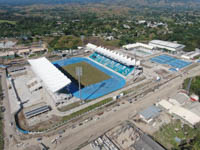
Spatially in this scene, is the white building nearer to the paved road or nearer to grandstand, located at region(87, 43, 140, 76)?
the paved road

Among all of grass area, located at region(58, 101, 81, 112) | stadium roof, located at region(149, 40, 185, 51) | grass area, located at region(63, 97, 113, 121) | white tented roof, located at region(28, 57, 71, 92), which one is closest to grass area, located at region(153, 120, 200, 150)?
grass area, located at region(63, 97, 113, 121)

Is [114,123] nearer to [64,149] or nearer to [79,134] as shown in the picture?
[79,134]

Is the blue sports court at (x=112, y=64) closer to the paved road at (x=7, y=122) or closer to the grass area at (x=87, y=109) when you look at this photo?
the grass area at (x=87, y=109)

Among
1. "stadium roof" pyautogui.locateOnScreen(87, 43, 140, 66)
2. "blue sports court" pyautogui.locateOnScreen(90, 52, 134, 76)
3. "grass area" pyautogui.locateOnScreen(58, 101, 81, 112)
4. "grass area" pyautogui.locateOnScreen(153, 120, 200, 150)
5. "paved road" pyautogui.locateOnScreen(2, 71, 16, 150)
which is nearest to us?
"grass area" pyautogui.locateOnScreen(153, 120, 200, 150)

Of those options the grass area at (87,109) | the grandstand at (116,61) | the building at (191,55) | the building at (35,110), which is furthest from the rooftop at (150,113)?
the building at (191,55)

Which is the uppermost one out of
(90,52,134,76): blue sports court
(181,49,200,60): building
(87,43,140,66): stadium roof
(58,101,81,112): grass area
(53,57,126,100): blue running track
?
(87,43,140,66): stadium roof

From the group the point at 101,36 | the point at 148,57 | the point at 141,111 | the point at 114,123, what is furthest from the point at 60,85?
the point at 101,36
